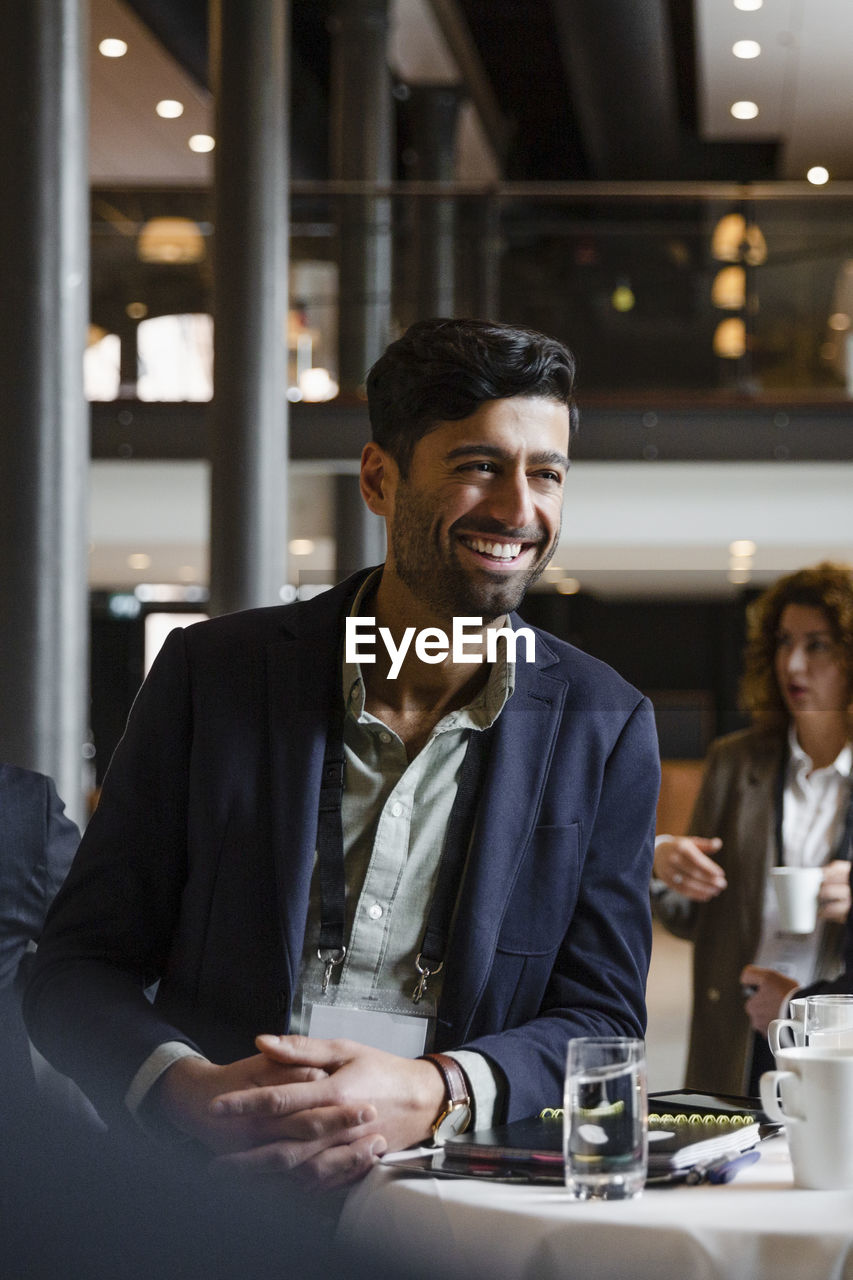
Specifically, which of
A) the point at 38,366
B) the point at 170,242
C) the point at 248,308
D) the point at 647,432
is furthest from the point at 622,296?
the point at 38,366

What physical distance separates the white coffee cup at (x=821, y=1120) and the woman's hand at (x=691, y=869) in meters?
1.69

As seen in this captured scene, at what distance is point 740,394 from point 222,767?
8.47m

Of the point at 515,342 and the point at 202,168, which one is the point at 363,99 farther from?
the point at 515,342

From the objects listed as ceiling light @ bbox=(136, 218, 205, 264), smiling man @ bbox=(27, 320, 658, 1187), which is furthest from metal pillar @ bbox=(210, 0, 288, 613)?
smiling man @ bbox=(27, 320, 658, 1187)

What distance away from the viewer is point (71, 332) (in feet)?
12.3

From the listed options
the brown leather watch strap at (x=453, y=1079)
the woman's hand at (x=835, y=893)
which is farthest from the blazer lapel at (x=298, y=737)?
the woman's hand at (x=835, y=893)

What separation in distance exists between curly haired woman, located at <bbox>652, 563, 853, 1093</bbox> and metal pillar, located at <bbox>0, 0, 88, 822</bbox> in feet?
5.34

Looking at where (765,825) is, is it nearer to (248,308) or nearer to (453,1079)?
(453,1079)

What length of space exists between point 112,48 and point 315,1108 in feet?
35.0

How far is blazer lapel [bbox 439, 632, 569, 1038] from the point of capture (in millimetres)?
1604

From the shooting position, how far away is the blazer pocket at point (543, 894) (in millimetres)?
1645

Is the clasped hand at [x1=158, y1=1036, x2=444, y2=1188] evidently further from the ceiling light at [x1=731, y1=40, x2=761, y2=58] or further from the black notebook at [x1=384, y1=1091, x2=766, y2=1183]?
the ceiling light at [x1=731, y1=40, x2=761, y2=58]

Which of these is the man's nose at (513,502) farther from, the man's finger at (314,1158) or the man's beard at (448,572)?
the man's finger at (314,1158)

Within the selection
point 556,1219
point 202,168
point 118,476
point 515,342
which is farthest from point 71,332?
point 202,168
